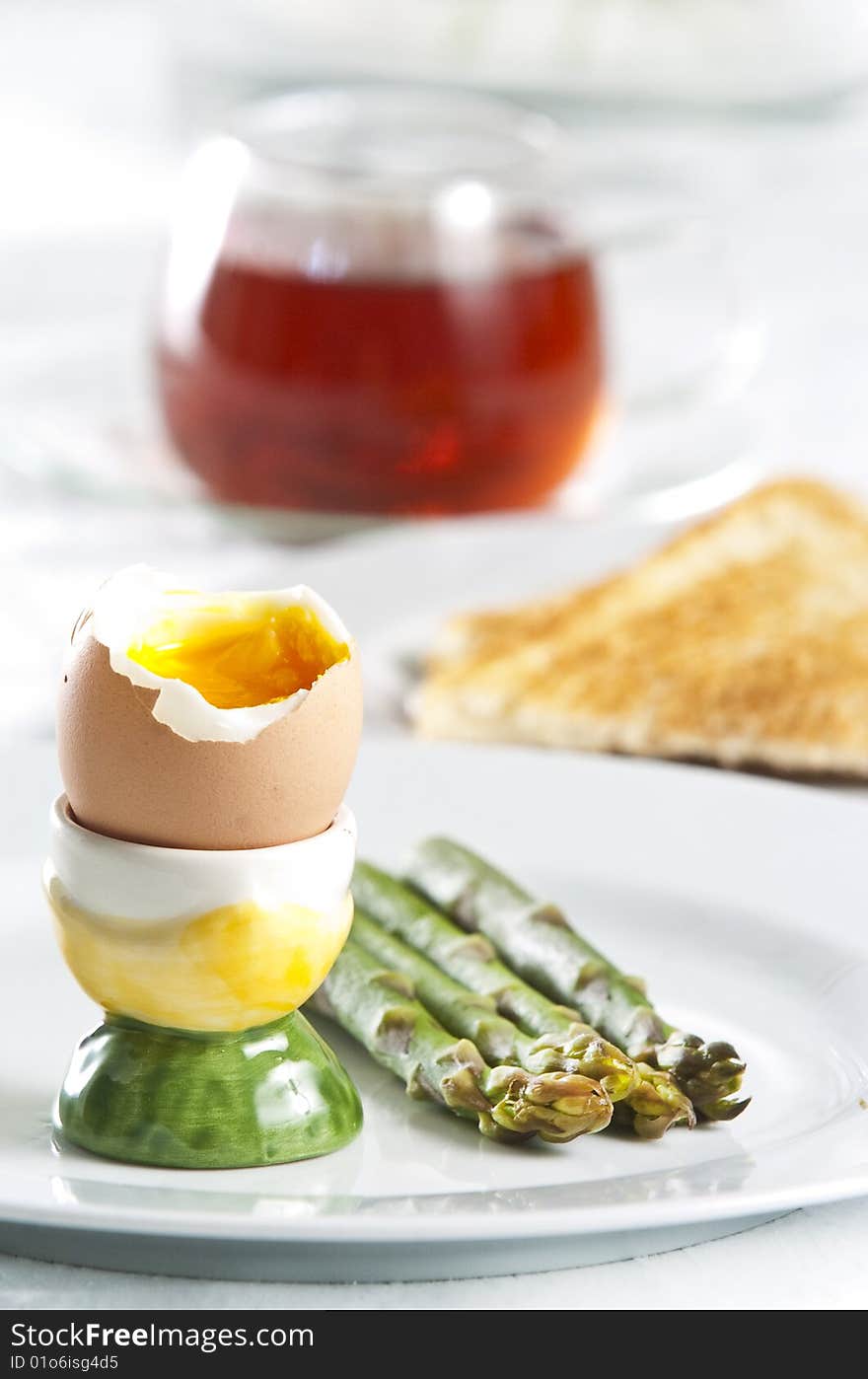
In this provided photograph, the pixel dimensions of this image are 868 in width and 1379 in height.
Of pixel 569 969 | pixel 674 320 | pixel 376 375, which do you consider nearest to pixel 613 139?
pixel 674 320

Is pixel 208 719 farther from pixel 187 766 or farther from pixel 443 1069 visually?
pixel 443 1069

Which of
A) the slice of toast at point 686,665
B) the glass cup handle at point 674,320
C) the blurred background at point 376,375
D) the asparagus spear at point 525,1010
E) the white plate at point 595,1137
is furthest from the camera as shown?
the glass cup handle at point 674,320

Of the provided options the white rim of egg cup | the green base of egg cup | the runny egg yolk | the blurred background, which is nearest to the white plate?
the green base of egg cup

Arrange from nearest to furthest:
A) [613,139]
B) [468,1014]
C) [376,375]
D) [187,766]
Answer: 1. [187,766]
2. [468,1014]
3. [376,375]
4. [613,139]

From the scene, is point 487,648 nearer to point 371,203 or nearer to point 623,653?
point 623,653

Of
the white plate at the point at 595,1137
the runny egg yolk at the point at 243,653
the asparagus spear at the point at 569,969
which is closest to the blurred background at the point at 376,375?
the white plate at the point at 595,1137

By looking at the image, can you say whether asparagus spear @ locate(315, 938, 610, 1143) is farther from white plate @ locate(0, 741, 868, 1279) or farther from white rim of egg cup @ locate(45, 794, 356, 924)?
white rim of egg cup @ locate(45, 794, 356, 924)

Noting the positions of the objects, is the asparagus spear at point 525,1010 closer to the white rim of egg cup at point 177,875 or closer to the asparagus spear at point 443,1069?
the asparagus spear at point 443,1069
